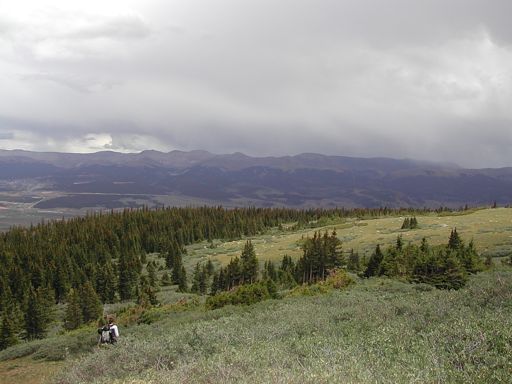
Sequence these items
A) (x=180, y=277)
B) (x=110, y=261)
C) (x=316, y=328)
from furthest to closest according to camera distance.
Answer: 1. (x=110, y=261)
2. (x=180, y=277)
3. (x=316, y=328)

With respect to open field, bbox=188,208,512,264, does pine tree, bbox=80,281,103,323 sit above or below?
below

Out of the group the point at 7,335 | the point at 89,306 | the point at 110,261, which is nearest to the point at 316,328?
the point at 7,335

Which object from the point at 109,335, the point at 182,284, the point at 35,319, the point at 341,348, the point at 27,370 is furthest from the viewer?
the point at 182,284

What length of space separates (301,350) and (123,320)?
20.7 metres

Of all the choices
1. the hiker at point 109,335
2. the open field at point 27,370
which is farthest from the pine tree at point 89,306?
the hiker at point 109,335

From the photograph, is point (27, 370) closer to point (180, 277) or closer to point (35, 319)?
point (35, 319)

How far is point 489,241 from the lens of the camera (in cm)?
4581

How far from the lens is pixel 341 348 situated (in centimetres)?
1129

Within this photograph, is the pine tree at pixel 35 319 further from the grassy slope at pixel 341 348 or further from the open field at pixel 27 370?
the grassy slope at pixel 341 348

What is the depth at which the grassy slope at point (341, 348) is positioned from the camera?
352 inches

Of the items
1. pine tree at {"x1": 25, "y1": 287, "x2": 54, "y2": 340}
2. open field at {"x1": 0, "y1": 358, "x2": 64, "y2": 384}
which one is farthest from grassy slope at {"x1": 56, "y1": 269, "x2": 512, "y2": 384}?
pine tree at {"x1": 25, "y1": 287, "x2": 54, "y2": 340}

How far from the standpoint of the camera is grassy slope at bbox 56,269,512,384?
352 inches

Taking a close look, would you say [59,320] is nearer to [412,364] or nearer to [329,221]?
[412,364]

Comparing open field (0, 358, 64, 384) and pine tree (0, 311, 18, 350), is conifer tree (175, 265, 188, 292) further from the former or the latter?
open field (0, 358, 64, 384)
